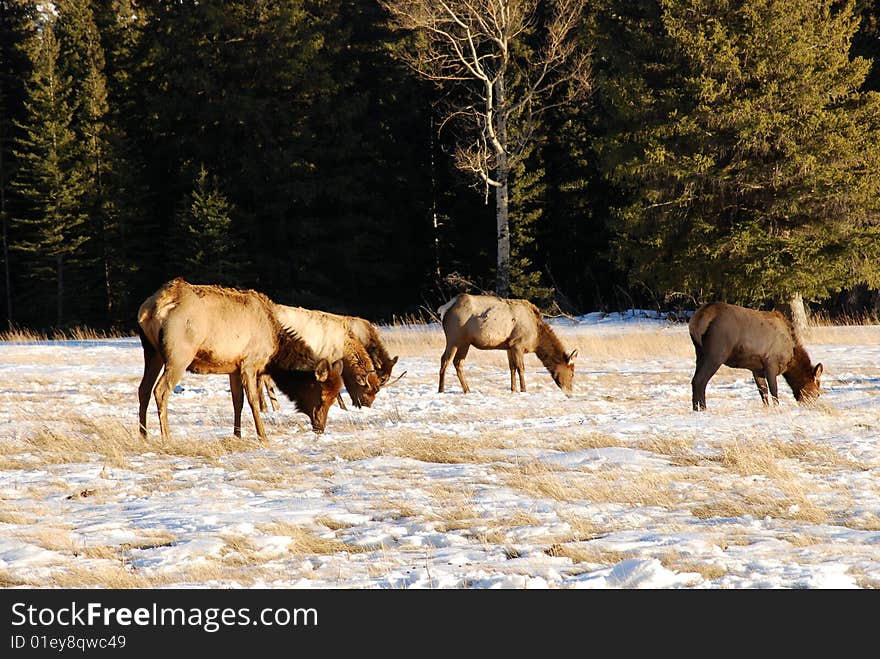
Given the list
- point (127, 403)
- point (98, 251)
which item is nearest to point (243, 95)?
point (98, 251)

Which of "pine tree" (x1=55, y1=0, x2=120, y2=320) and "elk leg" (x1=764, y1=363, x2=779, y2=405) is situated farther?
"pine tree" (x1=55, y1=0, x2=120, y2=320)

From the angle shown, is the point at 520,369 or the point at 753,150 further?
the point at 753,150

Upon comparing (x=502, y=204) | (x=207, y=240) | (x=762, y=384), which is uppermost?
(x=502, y=204)

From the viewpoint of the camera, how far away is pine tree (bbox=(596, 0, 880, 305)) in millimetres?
23344

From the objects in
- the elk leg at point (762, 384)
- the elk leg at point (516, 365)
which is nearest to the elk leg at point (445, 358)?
the elk leg at point (516, 365)

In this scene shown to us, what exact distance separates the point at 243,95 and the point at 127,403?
1170 inches

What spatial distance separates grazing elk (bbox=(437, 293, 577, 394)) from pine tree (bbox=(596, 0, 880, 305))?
8867mm

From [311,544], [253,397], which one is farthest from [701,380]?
[311,544]

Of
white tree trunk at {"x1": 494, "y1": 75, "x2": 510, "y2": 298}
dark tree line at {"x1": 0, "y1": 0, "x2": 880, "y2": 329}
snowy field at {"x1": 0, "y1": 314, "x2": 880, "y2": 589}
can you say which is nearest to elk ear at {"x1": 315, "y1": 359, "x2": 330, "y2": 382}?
snowy field at {"x1": 0, "y1": 314, "x2": 880, "y2": 589}

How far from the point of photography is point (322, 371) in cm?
1179

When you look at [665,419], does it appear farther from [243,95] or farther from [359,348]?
[243,95]

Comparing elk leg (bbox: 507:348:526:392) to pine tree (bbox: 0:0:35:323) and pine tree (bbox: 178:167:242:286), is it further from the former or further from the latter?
pine tree (bbox: 0:0:35:323)

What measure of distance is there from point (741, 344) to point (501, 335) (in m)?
4.57

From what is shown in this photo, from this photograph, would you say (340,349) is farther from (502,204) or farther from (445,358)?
(502,204)
